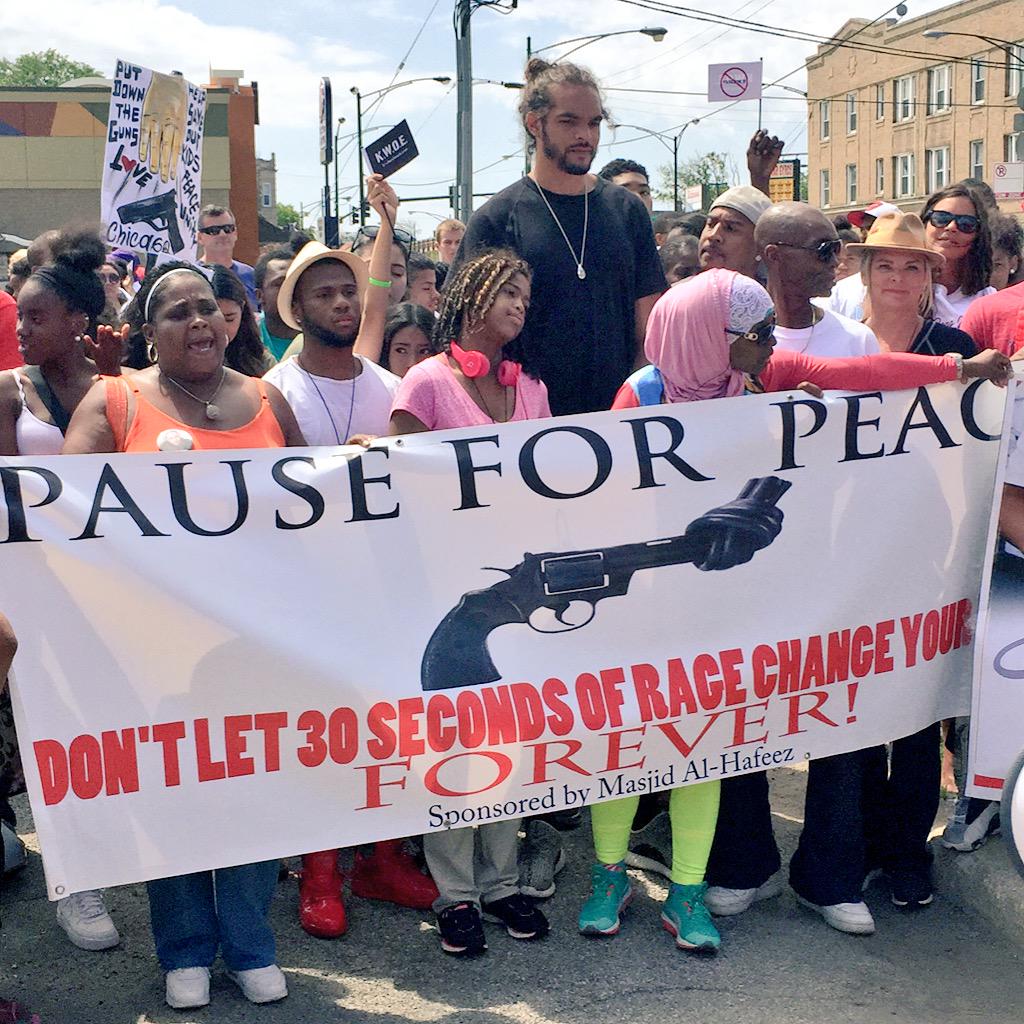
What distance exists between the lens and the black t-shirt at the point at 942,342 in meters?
3.89

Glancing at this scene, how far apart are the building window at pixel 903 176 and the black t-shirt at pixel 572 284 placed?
1865 inches

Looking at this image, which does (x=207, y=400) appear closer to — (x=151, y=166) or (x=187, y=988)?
(x=187, y=988)

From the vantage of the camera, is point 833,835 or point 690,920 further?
point 833,835

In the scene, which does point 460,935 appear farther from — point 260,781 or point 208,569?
point 208,569

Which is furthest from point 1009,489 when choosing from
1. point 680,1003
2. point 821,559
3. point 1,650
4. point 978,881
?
point 1,650

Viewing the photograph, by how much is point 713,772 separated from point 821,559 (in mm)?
652

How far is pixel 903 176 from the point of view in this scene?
161ft

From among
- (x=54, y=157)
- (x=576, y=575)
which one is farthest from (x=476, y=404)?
(x=54, y=157)

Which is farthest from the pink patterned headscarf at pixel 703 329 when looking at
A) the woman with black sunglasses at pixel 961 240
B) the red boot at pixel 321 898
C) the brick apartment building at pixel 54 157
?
the brick apartment building at pixel 54 157

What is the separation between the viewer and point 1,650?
2.65 m

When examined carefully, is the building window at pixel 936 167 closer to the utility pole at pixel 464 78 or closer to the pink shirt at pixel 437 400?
the utility pole at pixel 464 78

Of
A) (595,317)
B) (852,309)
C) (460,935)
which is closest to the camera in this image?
(460,935)

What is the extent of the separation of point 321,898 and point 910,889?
169 cm

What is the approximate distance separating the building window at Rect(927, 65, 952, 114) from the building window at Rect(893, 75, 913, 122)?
83 centimetres
